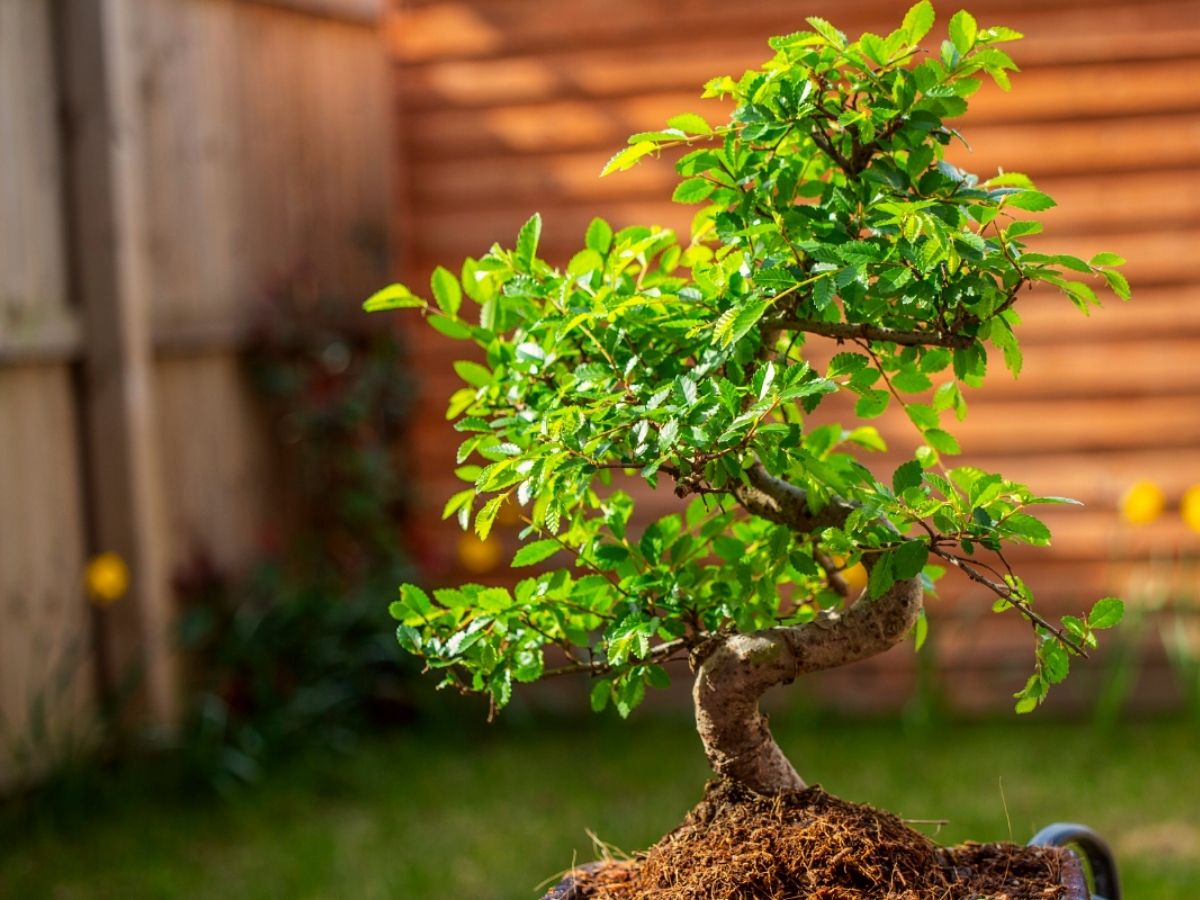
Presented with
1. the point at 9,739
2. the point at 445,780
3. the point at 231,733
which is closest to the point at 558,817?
the point at 445,780

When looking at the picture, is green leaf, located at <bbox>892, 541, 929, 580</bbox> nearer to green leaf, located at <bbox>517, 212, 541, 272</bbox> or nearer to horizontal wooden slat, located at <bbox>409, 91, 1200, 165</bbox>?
green leaf, located at <bbox>517, 212, 541, 272</bbox>

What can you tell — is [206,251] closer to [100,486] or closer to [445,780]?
[100,486]

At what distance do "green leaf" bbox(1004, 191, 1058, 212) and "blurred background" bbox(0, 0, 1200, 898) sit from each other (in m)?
2.30

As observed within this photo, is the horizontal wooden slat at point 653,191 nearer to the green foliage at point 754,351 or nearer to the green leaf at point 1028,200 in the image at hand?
the green foliage at point 754,351

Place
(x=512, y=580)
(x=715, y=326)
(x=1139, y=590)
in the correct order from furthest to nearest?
(x=512, y=580)
(x=1139, y=590)
(x=715, y=326)

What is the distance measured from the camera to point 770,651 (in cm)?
142

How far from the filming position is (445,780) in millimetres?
3902

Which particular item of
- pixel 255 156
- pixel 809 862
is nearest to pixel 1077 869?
pixel 809 862

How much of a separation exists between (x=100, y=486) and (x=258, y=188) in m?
1.16

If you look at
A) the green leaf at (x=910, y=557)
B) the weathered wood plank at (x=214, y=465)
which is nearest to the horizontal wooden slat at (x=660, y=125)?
the weathered wood plank at (x=214, y=465)

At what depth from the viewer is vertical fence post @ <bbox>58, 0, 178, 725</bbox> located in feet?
12.1

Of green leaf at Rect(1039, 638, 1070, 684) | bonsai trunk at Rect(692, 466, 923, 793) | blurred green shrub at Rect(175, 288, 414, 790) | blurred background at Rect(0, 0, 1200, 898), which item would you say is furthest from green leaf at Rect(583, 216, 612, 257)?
blurred green shrub at Rect(175, 288, 414, 790)

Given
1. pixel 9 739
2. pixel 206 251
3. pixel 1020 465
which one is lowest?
pixel 9 739

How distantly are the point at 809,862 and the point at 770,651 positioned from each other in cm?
20
